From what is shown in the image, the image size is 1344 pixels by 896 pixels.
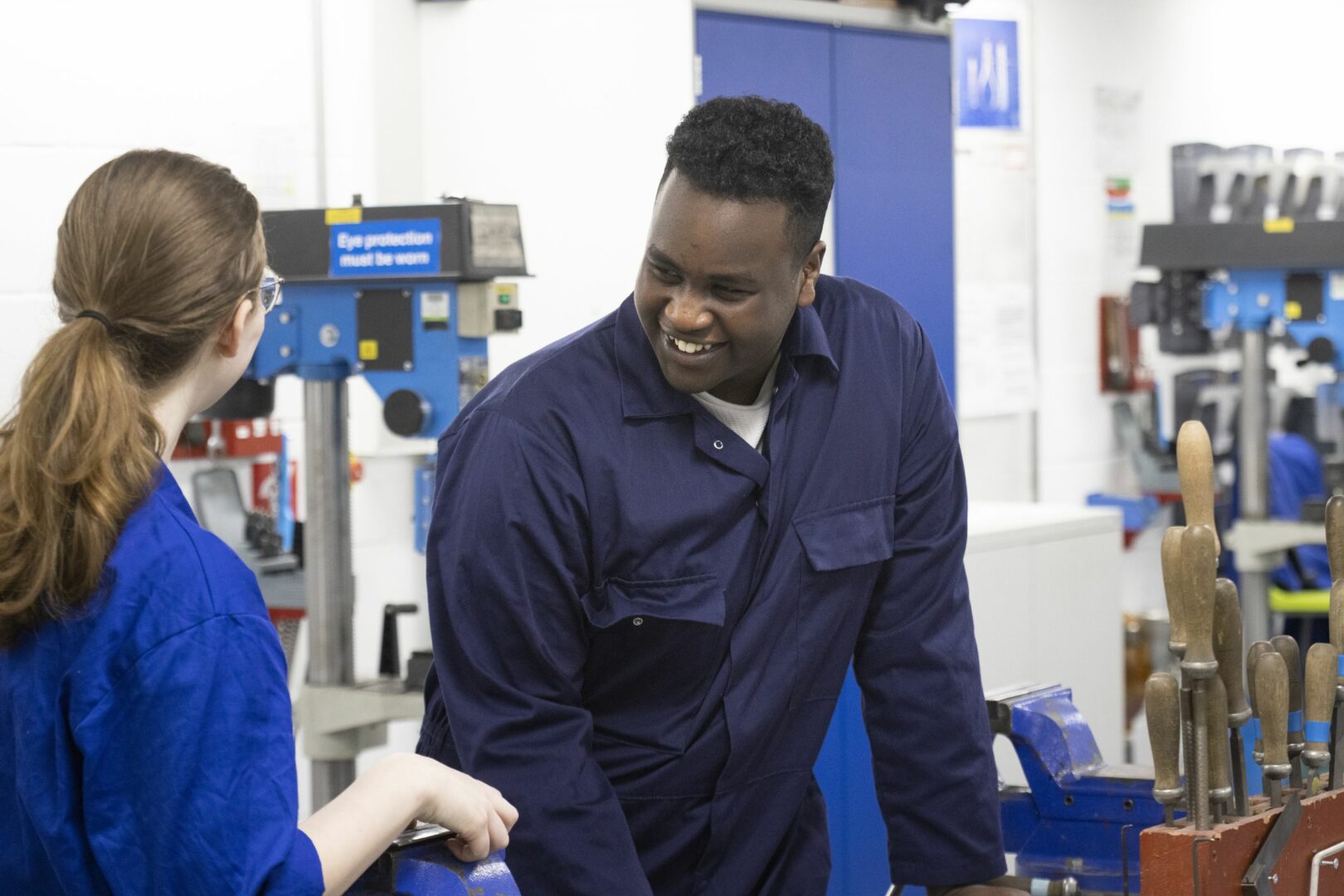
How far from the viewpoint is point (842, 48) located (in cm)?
379

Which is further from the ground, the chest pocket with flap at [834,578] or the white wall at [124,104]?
the white wall at [124,104]

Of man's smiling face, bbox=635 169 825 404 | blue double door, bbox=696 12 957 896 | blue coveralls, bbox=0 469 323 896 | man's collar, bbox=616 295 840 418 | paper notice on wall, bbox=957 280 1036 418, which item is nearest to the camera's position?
blue coveralls, bbox=0 469 323 896

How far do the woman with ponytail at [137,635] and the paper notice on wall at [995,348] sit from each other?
4.03 metres

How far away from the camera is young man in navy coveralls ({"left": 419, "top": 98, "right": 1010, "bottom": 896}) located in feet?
4.65

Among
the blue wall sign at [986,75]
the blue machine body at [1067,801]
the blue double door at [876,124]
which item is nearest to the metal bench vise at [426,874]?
the blue machine body at [1067,801]

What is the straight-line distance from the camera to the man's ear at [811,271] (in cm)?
154

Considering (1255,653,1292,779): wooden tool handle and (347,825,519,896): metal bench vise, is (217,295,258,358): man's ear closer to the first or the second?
(347,825,519,896): metal bench vise

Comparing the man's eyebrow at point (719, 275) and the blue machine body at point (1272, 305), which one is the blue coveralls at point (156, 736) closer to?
the man's eyebrow at point (719, 275)

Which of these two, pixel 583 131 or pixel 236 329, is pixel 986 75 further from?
pixel 236 329

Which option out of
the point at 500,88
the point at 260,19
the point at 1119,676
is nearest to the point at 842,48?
the point at 500,88

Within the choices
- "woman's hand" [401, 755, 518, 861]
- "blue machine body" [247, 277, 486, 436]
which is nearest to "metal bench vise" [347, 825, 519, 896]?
"woman's hand" [401, 755, 518, 861]

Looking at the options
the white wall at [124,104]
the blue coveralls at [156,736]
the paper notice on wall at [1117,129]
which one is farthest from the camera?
the paper notice on wall at [1117,129]

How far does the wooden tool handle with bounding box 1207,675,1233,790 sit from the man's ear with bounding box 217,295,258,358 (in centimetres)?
75

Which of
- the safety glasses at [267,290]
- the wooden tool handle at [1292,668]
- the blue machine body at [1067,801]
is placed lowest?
the blue machine body at [1067,801]
